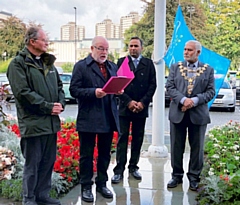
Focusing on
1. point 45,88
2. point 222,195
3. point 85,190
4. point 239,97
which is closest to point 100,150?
point 85,190

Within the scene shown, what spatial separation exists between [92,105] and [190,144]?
132cm

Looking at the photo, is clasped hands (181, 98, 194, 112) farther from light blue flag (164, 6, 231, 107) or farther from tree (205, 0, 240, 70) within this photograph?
tree (205, 0, 240, 70)

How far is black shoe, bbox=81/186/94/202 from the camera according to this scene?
349cm

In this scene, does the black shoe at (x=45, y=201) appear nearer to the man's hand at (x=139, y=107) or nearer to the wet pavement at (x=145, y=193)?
the wet pavement at (x=145, y=193)

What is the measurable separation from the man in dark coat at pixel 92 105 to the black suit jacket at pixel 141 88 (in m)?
0.49

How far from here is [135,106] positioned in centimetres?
393

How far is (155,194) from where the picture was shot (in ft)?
12.3

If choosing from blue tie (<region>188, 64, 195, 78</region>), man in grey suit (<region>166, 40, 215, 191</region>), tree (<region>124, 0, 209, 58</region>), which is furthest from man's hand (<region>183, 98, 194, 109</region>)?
tree (<region>124, 0, 209, 58</region>)

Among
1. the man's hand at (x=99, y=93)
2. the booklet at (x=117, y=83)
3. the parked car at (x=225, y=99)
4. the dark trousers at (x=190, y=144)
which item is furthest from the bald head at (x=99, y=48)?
the parked car at (x=225, y=99)

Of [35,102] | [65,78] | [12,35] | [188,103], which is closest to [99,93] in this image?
[35,102]

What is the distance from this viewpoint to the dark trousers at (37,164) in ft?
9.88

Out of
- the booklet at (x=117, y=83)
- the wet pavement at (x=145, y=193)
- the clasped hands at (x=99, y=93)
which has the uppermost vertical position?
the booklet at (x=117, y=83)

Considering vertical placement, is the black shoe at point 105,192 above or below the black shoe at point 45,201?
below

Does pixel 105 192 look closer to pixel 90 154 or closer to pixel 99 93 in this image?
pixel 90 154
